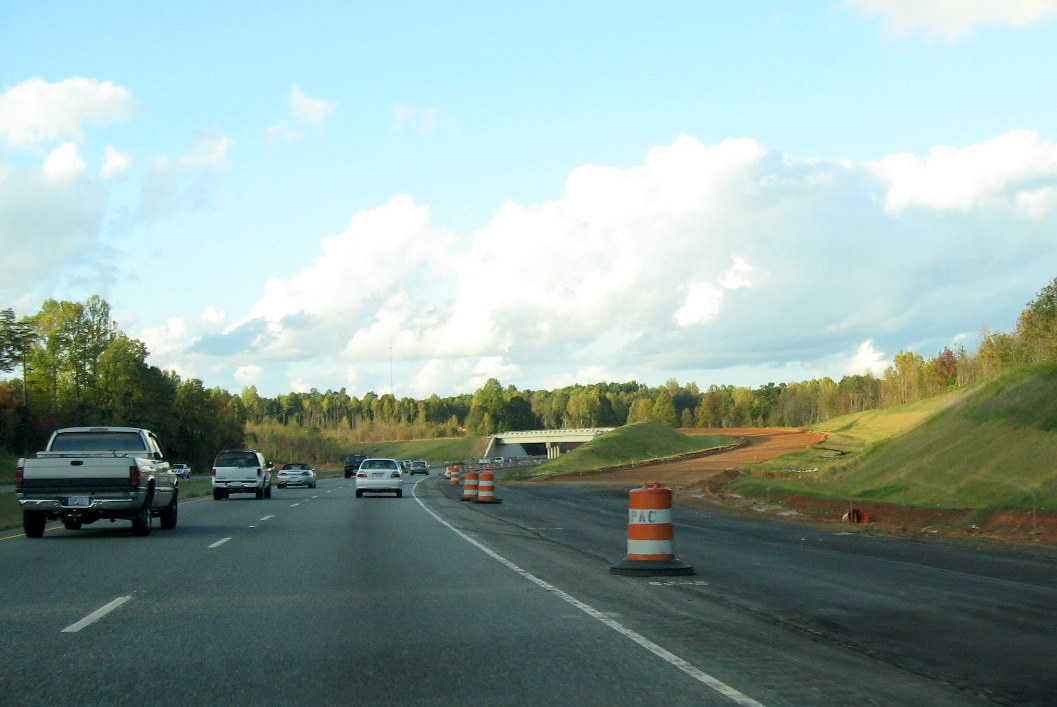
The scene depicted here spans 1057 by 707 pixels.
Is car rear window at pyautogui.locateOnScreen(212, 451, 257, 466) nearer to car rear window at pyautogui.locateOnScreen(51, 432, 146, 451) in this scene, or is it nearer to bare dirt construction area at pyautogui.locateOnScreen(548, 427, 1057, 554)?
bare dirt construction area at pyautogui.locateOnScreen(548, 427, 1057, 554)

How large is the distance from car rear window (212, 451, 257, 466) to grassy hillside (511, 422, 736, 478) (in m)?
36.6

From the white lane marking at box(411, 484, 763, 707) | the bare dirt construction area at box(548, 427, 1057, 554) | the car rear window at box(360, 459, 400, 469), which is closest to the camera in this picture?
the white lane marking at box(411, 484, 763, 707)

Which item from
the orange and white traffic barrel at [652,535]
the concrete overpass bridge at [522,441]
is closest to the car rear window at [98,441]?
the orange and white traffic barrel at [652,535]

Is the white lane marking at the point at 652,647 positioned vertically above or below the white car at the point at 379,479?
below

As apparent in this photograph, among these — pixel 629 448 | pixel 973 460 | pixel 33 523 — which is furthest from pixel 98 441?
pixel 629 448

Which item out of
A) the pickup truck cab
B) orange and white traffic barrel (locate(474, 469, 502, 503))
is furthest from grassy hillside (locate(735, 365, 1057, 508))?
the pickup truck cab

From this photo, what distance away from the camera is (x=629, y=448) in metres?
101

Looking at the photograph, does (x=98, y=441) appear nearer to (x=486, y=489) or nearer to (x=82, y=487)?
(x=82, y=487)

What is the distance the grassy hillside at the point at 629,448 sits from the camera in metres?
87.0

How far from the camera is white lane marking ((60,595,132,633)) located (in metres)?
9.70

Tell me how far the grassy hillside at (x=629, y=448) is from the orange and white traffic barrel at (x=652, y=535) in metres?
61.8

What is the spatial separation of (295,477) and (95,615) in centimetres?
4926

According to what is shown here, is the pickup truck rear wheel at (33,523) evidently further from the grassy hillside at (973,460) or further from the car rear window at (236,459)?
the grassy hillside at (973,460)

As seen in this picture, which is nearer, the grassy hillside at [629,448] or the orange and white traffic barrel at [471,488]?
the orange and white traffic barrel at [471,488]
